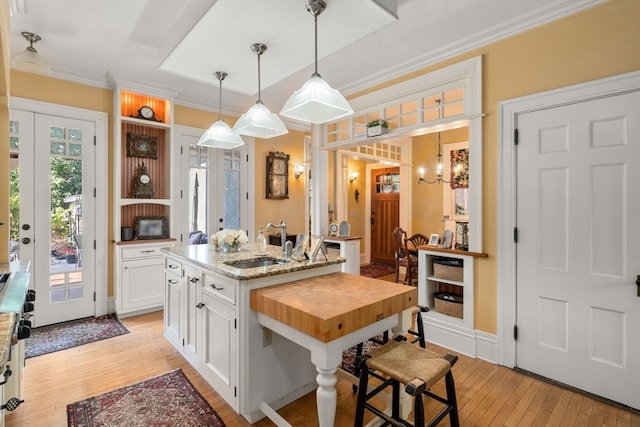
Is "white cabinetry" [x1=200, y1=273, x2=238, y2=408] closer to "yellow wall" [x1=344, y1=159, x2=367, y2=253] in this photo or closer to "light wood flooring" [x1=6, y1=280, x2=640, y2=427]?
"light wood flooring" [x1=6, y1=280, x2=640, y2=427]

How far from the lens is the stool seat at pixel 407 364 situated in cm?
152

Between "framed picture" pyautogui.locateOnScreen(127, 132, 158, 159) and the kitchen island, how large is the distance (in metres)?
2.27

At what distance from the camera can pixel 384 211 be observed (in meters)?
7.46

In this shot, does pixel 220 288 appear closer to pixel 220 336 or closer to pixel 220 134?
pixel 220 336

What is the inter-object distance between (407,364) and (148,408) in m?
1.76

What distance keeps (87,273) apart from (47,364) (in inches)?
52.6

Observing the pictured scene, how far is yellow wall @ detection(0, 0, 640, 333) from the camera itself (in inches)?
86.7

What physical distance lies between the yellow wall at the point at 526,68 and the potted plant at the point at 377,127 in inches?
16.7

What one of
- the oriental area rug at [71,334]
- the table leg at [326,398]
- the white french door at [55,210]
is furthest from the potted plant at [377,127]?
the oriental area rug at [71,334]

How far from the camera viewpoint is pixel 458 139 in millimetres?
5957

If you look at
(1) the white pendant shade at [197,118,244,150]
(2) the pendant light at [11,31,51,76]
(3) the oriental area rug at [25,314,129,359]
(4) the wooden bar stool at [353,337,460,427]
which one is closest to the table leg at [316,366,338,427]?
(4) the wooden bar stool at [353,337,460,427]

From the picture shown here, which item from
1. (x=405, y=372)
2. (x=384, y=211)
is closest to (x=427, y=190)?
(x=384, y=211)

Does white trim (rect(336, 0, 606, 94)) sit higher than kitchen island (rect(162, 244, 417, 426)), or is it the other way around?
white trim (rect(336, 0, 606, 94))

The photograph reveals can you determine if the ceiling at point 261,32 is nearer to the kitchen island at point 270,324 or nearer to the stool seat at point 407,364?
the kitchen island at point 270,324
